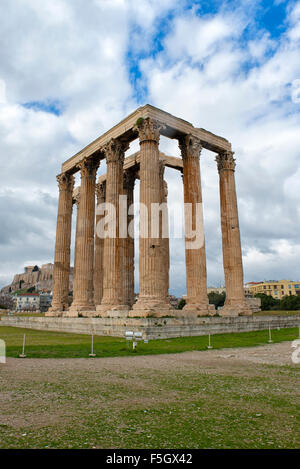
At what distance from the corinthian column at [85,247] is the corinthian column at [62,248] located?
4.41 m

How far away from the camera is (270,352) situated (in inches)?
658

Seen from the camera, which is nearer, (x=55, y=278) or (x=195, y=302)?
(x=195, y=302)

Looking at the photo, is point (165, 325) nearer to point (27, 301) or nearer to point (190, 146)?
point (190, 146)

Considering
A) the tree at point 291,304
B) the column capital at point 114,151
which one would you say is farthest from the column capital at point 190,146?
the tree at point 291,304

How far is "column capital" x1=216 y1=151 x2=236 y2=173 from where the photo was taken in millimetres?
40750

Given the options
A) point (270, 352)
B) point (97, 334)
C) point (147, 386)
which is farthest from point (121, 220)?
point (147, 386)

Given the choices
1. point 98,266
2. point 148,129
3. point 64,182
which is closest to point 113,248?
point 148,129

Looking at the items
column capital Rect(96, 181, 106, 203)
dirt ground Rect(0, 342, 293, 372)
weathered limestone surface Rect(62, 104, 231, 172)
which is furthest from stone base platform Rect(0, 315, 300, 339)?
column capital Rect(96, 181, 106, 203)

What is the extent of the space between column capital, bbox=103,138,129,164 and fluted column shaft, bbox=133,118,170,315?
567 cm

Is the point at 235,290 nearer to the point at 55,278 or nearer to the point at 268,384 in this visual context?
the point at 55,278

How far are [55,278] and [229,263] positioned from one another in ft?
69.3

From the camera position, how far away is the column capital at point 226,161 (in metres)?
40.8

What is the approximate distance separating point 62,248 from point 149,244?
62.8 ft

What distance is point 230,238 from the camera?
39.2 meters
